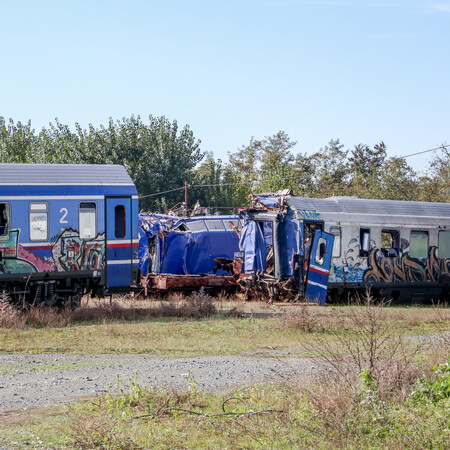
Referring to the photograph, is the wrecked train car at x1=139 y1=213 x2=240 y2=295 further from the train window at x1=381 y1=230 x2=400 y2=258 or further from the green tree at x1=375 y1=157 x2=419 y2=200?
the green tree at x1=375 y1=157 x2=419 y2=200

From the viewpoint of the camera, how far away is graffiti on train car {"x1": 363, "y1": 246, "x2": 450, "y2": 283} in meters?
24.6

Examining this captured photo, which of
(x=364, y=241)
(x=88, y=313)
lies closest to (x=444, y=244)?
(x=364, y=241)

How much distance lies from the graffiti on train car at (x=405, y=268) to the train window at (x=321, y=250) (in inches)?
80.9

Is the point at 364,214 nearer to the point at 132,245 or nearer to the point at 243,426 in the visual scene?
the point at 132,245

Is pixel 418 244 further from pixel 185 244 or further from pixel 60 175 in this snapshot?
pixel 60 175

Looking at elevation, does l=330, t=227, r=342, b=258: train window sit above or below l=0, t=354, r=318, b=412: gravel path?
above

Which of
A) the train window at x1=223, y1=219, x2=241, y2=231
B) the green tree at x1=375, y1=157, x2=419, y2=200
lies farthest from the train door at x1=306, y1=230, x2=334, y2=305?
the green tree at x1=375, y1=157, x2=419, y2=200

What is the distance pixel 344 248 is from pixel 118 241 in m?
7.65

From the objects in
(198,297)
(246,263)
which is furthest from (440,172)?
(198,297)

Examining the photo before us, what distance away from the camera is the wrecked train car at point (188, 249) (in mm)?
25781

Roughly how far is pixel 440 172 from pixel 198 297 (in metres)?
27.1

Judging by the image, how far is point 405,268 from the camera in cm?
2509

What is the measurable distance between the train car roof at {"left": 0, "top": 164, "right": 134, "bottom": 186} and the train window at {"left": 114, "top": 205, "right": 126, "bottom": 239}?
0.68 m

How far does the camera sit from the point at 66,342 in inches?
595
